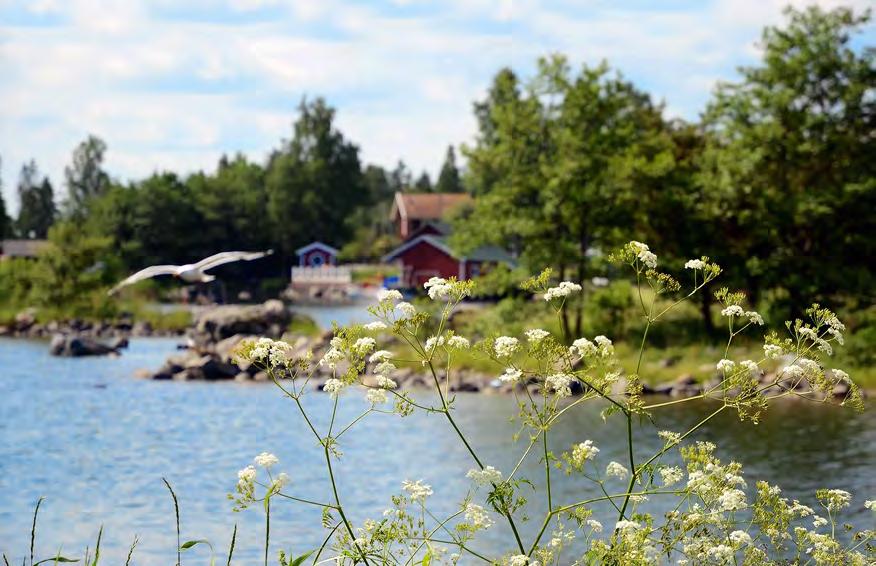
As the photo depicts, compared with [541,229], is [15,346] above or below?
below

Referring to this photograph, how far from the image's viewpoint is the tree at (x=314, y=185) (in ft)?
295

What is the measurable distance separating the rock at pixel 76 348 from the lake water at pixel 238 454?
7.33m

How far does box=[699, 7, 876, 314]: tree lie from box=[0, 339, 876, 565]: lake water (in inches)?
221

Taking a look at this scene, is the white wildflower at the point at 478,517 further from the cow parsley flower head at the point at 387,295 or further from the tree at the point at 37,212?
the tree at the point at 37,212

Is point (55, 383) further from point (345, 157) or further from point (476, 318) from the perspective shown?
point (345, 157)

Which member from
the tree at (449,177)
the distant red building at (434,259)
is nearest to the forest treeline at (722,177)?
the distant red building at (434,259)

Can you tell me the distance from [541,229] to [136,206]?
46741 millimetres

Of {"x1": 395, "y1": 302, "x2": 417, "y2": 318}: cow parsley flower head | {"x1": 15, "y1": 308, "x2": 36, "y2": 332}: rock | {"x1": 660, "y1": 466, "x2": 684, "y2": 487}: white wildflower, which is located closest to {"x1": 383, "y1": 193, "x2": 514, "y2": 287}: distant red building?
{"x1": 15, "y1": 308, "x2": 36, "y2": 332}: rock

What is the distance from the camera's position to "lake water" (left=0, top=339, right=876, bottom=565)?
60.5 feet

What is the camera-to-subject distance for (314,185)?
310 feet

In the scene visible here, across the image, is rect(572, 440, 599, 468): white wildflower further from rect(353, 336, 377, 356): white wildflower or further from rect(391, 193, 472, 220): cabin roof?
rect(391, 193, 472, 220): cabin roof

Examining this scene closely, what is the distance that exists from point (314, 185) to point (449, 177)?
22980 millimetres

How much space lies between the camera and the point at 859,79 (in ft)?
116

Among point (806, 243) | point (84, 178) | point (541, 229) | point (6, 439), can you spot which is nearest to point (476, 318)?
point (541, 229)
